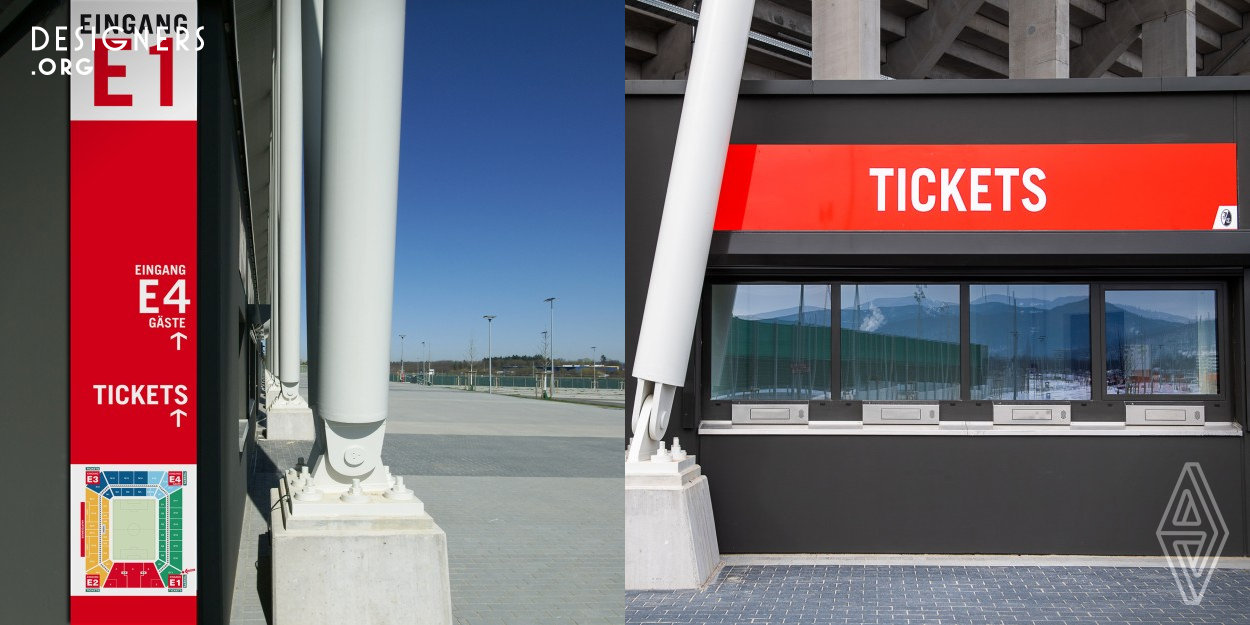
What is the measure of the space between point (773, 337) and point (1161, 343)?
3.67 m

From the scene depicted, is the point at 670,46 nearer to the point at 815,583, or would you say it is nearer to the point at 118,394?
the point at 815,583

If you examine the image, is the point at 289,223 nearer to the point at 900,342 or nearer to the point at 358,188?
the point at 900,342

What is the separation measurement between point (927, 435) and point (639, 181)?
3.60 m

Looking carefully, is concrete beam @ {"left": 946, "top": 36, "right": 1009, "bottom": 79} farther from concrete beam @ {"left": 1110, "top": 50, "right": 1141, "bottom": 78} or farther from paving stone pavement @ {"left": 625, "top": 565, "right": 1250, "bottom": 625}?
paving stone pavement @ {"left": 625, "top": 565, "right": 1250, "bottom": 625}

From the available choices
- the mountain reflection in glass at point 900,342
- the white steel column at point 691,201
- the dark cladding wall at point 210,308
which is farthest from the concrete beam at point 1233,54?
the dark cladding wall at point 210,308

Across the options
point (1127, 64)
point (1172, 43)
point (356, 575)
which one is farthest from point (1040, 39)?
point (1127, 64)

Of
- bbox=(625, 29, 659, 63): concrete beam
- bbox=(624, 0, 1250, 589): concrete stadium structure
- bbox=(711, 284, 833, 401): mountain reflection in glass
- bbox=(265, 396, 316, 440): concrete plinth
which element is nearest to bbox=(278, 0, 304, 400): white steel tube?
bbox=(265, 396, 316, 440): concrete plinth

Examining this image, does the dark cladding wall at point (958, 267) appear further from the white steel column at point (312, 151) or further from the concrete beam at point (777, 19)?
the concrete beam at point (777, 19)

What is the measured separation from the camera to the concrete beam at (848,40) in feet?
42.4

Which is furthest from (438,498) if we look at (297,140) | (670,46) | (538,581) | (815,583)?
(670,46)

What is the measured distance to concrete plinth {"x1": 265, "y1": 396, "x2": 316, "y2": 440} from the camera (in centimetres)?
1958

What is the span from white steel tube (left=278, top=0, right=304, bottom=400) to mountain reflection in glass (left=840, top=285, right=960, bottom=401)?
698 cm

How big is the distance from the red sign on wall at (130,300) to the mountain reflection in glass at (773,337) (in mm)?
5614

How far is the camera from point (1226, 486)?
915 centimetres
